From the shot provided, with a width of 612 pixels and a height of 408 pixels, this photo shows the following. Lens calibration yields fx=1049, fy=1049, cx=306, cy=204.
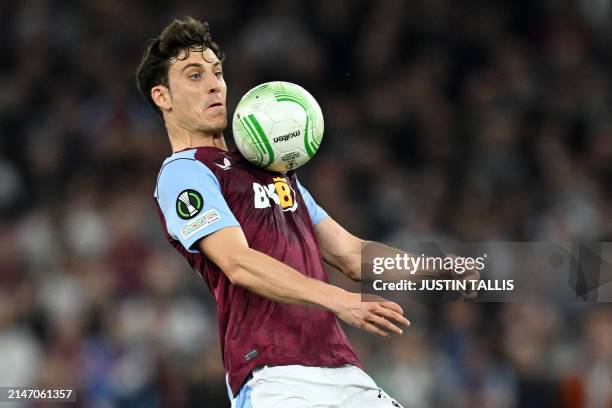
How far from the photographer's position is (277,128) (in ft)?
13.6

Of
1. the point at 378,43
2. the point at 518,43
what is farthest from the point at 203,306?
the point at 518,43

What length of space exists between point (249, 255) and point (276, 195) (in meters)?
0.48

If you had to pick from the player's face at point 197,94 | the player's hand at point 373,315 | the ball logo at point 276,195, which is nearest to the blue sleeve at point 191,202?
the ball logo at point 276,195

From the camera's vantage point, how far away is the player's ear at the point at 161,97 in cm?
443

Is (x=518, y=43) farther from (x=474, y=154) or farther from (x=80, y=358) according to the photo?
(x=80, y=358)

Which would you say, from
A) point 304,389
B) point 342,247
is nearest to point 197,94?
point 342,247

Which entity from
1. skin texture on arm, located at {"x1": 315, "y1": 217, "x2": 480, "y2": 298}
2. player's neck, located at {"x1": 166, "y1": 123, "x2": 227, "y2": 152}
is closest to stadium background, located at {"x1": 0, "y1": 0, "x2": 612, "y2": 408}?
skin texture on arm, located at {"x1": 315, "y1": 217, "x2": 480, "y2": 298}

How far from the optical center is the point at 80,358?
8.13 metres

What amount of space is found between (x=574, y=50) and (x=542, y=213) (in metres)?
2.31

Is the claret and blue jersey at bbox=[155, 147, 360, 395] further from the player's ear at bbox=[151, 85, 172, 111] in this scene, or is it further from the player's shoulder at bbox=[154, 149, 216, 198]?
the player's ear at bbox=[151, 85, 172, 111]

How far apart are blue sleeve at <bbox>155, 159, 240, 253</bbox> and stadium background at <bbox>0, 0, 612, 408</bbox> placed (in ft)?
11.1

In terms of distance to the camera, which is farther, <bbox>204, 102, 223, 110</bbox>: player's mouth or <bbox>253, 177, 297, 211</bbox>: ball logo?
<bbox>204, 102, 223, 110</bbox>: player's mouth

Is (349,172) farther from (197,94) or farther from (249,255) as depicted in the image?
(249,255)

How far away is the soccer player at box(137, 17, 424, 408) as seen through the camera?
3.86m
